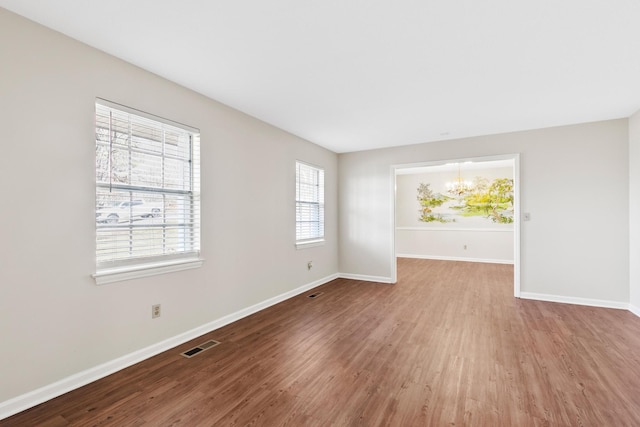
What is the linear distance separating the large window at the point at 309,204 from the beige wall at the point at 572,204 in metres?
2.16

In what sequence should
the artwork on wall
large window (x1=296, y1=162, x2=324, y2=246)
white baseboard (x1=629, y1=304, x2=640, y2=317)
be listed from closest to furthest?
1. white baseboard (x1=629, y1=304, x2=640, y2=317)
2. large window (x1=296, y1=162, x2=324, y2=246)
3. the artwork on wall

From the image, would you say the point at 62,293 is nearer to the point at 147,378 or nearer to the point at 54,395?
the point at 54,395

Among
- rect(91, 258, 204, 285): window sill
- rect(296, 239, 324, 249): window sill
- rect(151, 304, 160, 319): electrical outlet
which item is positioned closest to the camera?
rect(91, 258, 204, 285): window sill

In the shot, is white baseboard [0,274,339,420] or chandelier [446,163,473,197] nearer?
white baseboard [0,274,339,420]

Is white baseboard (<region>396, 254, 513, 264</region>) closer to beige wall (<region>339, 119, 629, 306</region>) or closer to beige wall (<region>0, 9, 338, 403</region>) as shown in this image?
beige wall (<region>339, 119, 629, 306</region>)

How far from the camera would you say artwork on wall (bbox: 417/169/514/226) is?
25.8 feet

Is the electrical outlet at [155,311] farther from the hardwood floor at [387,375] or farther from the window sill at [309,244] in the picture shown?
the window sill at [309,244]

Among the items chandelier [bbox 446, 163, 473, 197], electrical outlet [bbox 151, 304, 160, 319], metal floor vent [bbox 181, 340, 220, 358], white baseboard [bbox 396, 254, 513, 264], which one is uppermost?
chandelier [bbox 446, 163, 473, 197]

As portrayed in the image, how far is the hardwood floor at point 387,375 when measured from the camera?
1856mm

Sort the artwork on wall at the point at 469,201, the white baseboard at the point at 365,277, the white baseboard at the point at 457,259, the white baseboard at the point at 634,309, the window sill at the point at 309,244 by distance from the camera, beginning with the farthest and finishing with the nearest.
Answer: the artwork on wall at the point at 469,201 < the white baseboard at the point at 457,259 < the white baseboard at the point at 365,277 < the window sill at the point at 309,244 < the white baseboard at the point at 634,309

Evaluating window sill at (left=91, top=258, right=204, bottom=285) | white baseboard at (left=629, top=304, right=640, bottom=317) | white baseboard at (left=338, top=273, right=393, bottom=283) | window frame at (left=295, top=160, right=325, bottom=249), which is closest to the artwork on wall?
white baseboard at (left=338, top=273, right=393, bottom=283)

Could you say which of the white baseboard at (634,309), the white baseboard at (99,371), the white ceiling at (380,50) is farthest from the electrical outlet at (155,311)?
the white baseboard at (634,309)

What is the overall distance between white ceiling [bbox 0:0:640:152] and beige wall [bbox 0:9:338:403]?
218 millimetres

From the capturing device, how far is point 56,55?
209 cm
